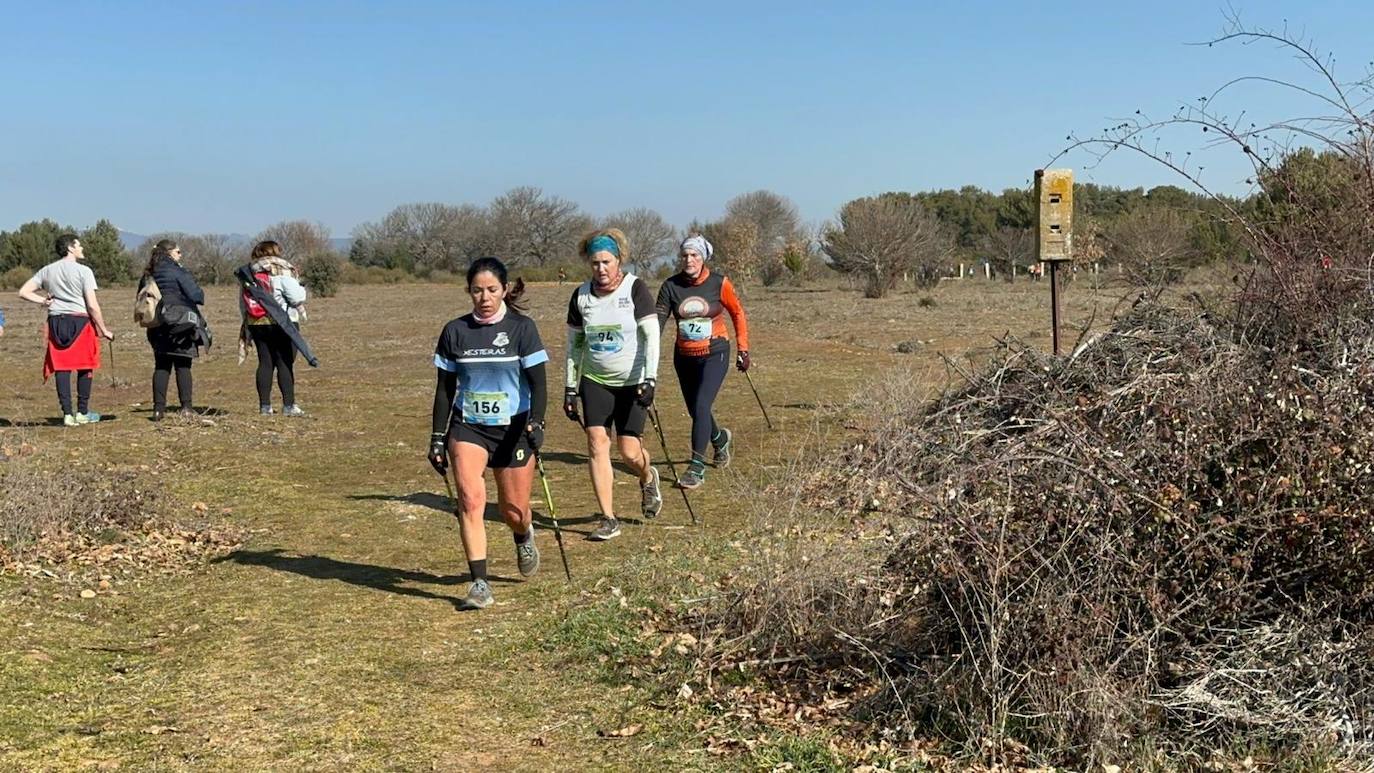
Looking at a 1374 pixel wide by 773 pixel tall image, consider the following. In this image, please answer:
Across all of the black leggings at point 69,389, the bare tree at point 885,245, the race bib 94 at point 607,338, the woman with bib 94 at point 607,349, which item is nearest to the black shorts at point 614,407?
the woman with bib 94 at point 607,349

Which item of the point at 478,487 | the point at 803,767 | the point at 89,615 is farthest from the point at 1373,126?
the point at 89,615

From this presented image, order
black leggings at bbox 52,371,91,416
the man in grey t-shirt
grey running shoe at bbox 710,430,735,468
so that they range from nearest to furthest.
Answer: grey running shoe at bbox 710,430,735,468 < the man in grey t-shirt < black leggings at bbox 52,371,91,416

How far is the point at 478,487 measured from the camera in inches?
265

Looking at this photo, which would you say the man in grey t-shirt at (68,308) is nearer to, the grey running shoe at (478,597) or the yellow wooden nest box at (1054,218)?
the grey running shoe at (478,597)

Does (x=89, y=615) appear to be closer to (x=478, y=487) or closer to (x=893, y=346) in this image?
(x=478, y=487)

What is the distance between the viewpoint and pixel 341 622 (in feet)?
21.6

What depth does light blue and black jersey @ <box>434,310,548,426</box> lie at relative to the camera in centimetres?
671

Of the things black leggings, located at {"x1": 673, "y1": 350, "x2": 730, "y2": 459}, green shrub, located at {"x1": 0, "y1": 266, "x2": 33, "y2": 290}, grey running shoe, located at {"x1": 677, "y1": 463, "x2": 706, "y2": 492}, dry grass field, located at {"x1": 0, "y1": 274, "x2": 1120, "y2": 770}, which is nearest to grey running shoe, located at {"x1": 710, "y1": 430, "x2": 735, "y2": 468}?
dry grass field, located at {"x1": 0, "y1": 274, "x2": 1120, "y2": 770}

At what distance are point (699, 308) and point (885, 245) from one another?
1553 inches

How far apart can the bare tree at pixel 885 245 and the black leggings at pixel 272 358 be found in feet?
113

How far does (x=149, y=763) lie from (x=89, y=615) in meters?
2.38

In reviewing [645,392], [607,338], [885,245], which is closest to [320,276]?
[885,245]

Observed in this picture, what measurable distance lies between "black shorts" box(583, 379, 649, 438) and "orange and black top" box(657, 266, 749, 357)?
1.31 m

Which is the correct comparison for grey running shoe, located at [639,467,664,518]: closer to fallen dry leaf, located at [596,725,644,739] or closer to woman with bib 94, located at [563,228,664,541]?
woman with bib 94, located at [563,228,664,541]
